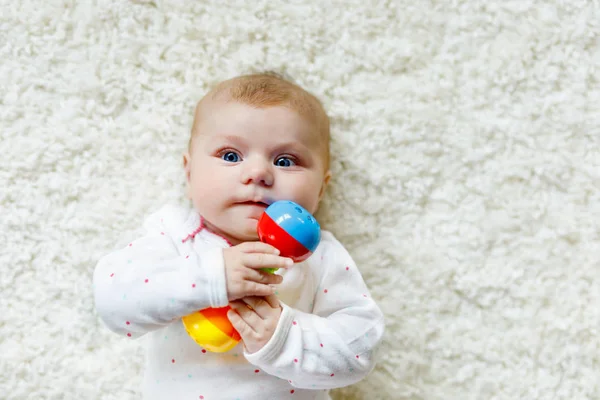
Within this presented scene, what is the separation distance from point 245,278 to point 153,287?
0.15 meters

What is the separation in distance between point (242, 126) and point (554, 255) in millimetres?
673

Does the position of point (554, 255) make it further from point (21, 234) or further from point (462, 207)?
point (21, 234)

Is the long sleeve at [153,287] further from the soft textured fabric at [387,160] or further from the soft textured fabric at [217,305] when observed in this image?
the soft textured fabric at [387,160]

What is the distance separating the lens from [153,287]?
984 millimetres

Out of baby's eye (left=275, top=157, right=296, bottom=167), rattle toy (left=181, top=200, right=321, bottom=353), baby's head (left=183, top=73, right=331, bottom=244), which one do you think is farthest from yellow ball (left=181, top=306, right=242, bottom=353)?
baby's eye (left=275, top=157, right=296, bottom=167)

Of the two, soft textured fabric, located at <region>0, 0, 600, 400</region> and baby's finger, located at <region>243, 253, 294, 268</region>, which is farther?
soft textured fabric, located at <region>0, 0, 600, 400</region>

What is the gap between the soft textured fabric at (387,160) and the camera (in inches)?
50.2

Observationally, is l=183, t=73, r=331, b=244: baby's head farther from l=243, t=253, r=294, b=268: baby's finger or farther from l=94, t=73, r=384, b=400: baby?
l=243, t=253, r=294, b=268: baby's finger

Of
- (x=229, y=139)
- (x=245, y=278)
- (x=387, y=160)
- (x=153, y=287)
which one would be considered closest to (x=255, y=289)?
(x=245, y=278)

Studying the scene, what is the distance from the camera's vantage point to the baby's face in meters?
1.06

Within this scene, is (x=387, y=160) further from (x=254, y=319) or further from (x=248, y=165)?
(x=254, y=319)

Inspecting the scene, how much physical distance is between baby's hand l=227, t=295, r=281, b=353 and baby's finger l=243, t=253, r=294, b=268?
64mm

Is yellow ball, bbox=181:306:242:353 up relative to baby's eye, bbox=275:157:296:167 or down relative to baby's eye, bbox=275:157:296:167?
down

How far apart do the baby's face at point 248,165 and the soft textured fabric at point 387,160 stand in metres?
0.18
